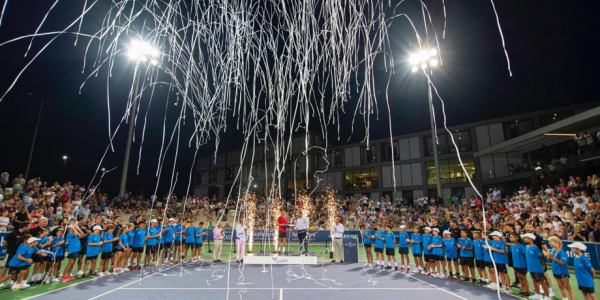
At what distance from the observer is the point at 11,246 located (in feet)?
25.8

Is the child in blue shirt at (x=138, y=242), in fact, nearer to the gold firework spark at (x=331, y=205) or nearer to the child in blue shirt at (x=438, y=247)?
the child in blue shirt at (x=438, y=247)

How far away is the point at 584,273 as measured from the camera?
5.98 metres

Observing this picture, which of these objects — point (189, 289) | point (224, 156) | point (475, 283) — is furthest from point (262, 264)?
point (224, 156)

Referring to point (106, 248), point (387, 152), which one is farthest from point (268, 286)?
point (387, 152)

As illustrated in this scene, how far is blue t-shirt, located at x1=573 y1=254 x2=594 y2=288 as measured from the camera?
19.4 feet

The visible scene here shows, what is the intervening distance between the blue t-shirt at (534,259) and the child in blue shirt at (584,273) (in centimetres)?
86

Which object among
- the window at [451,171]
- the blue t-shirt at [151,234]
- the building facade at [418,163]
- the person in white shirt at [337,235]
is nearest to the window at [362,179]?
the building facade at [418,163]

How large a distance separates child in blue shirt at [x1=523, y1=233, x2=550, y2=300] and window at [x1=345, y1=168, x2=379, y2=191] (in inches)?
1084

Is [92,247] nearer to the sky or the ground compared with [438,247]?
nearer to the sky

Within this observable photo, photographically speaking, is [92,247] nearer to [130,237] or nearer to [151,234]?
[130,237]

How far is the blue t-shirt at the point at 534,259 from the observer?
6954mm

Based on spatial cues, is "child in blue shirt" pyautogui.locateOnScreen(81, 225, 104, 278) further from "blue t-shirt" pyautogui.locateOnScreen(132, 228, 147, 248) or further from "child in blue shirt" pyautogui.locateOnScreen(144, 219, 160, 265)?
"child in blue shirt" pyautogui.locateOnScreen(144, 219, 160, 265)

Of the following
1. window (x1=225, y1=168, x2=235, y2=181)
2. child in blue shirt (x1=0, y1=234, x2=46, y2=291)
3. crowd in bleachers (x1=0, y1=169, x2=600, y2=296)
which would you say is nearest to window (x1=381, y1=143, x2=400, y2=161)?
crowd in bleachers (x1=0, y1=169, x2=600, y2=296)

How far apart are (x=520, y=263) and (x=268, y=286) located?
6723 millimetres
